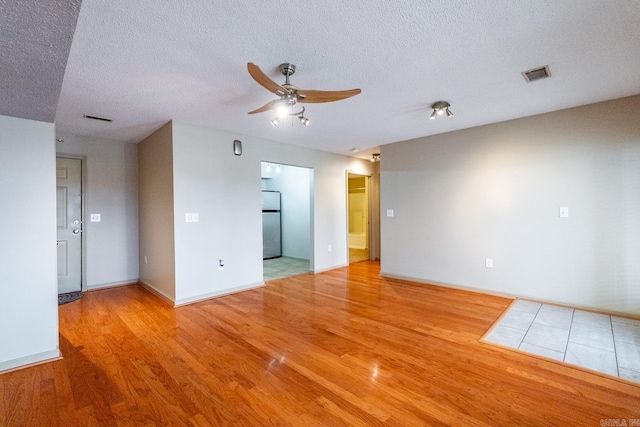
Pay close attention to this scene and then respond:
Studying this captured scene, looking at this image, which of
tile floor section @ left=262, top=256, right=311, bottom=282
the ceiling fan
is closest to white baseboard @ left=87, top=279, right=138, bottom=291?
tile floor section @ left=262, top=256, right=311, bottom=282

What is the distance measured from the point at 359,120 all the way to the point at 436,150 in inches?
63.7

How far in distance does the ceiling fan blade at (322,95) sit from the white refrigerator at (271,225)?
498 cm

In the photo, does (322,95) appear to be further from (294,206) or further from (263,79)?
(294,206)

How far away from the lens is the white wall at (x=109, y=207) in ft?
14.6

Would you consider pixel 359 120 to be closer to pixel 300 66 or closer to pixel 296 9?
pixel 300 66

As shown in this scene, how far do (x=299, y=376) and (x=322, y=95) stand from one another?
218cm

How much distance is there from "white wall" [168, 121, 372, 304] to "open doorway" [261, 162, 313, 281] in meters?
1.85

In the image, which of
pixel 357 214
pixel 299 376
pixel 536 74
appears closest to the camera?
pixel 299 376

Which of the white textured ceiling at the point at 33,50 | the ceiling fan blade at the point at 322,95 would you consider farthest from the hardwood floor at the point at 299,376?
the ceiling fan blade at the point at 322,95

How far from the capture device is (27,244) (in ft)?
7.67

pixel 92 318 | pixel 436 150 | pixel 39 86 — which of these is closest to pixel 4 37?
pixel 39 86

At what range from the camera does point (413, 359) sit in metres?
2.33

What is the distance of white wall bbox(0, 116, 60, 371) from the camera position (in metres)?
2.26

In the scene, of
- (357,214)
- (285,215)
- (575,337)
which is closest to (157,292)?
(285,215)
